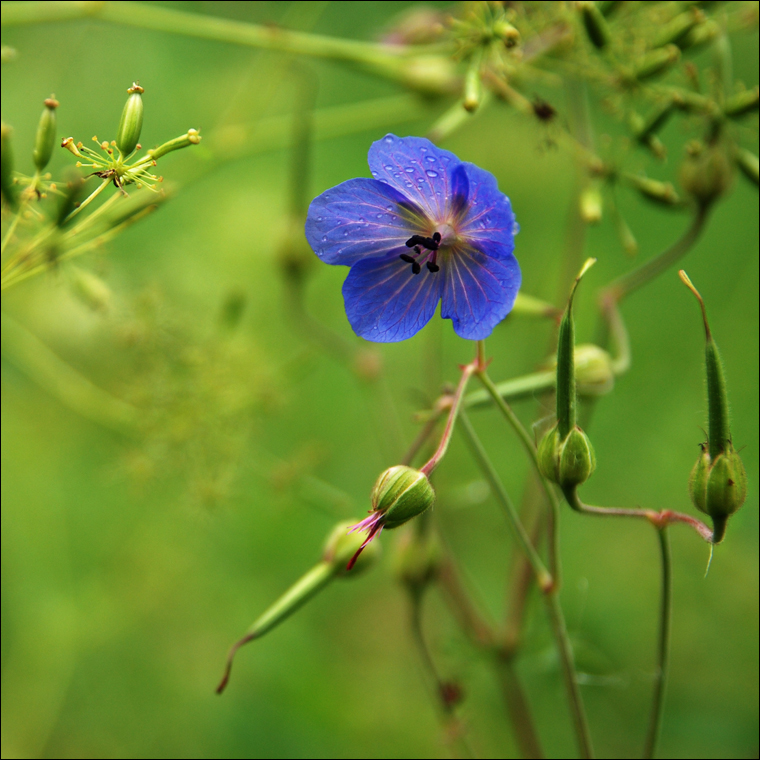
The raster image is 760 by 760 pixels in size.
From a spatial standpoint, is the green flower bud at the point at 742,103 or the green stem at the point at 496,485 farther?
the green flower bud at the point at 742,103

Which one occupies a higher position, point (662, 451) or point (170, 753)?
point (662, 451)

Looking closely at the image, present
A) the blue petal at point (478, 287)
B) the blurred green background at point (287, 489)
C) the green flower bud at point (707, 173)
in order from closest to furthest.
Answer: the blue petal at point (478, 287)
the green flower bud at point (707, 173)
the blurred green background at point (287, 489)

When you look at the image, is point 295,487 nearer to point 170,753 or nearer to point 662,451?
point 170,753

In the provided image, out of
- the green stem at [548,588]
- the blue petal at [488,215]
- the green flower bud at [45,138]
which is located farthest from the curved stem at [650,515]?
the green flower bud at [45,138]

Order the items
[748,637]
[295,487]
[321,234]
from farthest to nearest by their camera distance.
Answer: [748,637], [295,487], [321,234]

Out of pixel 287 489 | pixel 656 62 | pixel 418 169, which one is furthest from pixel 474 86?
pixel 287 489

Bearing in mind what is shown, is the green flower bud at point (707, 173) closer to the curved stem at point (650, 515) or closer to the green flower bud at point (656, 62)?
the green flower bud at point (656, 62)

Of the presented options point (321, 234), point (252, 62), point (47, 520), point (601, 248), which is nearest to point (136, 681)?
point (47, 520)
